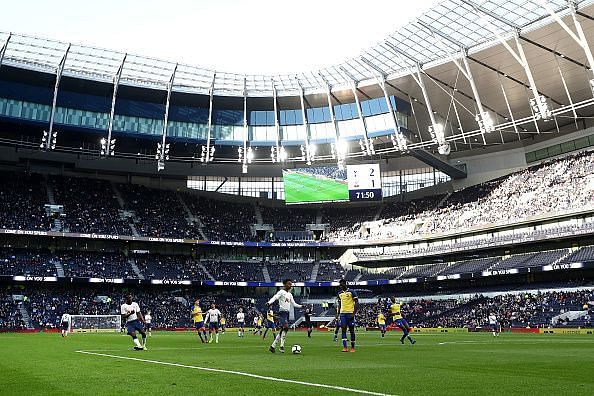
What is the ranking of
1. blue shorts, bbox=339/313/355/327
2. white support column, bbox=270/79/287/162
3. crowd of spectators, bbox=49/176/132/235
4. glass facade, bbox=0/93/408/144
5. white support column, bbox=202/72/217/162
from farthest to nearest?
white support column, bbox=270/79/287/162 → white support column, bbox=202/72/217/162 → crowd of spectators, bbox=49/176/132/235 → glass facade, bbox=0/93/408/144 → blue shorts, bbox=339/313/355/327

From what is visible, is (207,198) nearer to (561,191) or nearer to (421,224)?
(421,224)

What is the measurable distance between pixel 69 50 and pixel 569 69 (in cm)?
5009

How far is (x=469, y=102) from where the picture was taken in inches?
2717

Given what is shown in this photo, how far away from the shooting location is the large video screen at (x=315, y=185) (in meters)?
73.8

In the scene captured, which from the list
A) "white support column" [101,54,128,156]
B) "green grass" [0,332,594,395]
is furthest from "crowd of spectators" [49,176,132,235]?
"green grass" [0,332,594,395]

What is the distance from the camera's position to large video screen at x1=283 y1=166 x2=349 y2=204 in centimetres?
7375

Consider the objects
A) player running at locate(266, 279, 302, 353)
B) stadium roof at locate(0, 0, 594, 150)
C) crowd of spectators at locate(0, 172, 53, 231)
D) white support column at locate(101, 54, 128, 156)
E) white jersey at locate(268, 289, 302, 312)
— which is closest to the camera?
player running at locate(266, 279, 302, 353)

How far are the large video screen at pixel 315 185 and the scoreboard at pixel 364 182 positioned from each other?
2279 mm

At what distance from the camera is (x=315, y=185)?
248 ft

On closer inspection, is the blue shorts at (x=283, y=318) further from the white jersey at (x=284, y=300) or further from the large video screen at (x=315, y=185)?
the large video screen at (x=315, y=185)

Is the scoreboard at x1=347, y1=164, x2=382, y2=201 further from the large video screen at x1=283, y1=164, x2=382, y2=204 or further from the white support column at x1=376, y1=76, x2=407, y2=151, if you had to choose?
the white support column at x1=376, y1=76, x2=407, y2=151

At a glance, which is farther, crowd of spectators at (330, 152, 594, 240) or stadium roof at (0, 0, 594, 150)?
crowd of spectators at (330, 152, 594, 240)

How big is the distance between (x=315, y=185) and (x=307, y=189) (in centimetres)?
121

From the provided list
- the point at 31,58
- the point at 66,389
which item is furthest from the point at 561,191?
the point at 66,389
